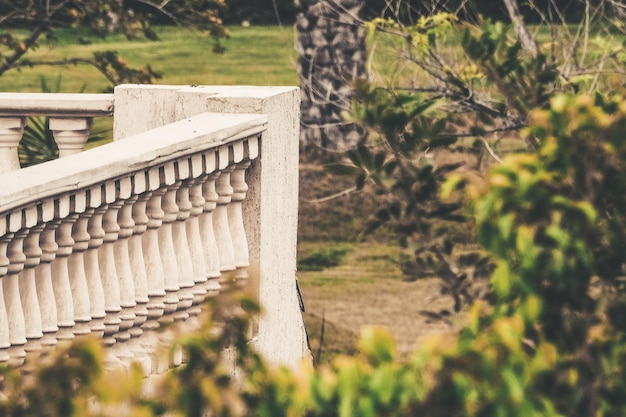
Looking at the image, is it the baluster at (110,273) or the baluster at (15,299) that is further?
the baluster at (110,273)

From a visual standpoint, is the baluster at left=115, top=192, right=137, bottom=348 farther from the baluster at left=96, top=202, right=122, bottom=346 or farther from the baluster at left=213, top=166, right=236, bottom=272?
the baluster at left=213, top=166, right=236, bottom=272

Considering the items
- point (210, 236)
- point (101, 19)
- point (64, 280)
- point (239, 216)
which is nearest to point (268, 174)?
point (239, 216)

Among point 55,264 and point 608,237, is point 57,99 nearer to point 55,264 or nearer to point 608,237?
point 55,264

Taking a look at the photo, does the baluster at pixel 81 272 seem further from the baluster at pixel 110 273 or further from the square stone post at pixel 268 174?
the square stone post at pixel 268 174

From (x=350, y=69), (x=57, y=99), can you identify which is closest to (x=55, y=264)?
(x=57, y=99)

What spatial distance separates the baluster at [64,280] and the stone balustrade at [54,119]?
209cm

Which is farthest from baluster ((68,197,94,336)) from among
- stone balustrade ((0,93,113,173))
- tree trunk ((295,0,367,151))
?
tree trunk ((295,0,367,151))

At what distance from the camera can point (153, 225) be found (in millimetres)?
4887

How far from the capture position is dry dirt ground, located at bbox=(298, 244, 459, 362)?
11656 millimetres

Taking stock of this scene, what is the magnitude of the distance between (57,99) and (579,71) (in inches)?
128

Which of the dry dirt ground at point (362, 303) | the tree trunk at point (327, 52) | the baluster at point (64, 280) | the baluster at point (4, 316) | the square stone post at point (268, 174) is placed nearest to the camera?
the baluster at point (4, 316)

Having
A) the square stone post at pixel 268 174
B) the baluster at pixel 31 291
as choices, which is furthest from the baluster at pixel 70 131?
the baluster at pixel 31 291

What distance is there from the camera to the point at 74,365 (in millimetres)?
2277

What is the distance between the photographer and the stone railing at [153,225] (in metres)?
4.36
